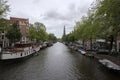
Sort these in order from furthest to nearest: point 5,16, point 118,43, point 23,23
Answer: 1. point 23,23
2. point 118,43
3. point 5,16

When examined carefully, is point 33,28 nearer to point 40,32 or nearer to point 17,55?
point 40,32

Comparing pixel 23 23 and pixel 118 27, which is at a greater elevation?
pixel 23 23

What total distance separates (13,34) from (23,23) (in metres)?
44.9

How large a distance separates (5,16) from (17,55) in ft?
26.7

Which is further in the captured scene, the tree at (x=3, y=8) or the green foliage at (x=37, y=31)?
the green foliage at (x=37, y=31)

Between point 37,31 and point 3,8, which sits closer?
point 3,8

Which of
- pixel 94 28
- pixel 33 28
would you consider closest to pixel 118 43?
pixel 94 28

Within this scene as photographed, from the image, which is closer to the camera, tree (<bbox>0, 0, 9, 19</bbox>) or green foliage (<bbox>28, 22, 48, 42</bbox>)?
tree (<bbox>0, 0, 9, 19</bbox>)

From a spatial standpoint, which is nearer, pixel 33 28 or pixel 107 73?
pixel 107 73

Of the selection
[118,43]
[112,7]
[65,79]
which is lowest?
[65,79]

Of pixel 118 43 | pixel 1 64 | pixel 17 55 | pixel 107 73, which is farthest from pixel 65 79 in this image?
pixel 118 43

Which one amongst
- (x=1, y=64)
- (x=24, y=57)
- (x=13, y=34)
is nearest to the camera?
(x=1, y=64)

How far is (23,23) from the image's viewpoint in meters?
123

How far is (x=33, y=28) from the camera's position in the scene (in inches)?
4279
